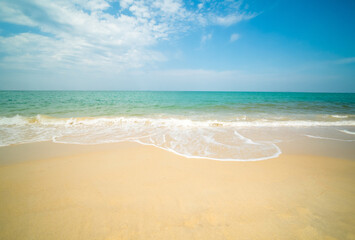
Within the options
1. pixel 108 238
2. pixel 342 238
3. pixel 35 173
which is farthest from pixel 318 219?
pixel 35 173

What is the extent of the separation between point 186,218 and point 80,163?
3.37 m

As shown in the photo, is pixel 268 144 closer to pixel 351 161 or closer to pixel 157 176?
pixel 351 161

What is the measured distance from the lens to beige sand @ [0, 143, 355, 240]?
1934mm

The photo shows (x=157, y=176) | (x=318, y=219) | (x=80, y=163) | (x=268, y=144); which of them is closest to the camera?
(x=318, y=219)

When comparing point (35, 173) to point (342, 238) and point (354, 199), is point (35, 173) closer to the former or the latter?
point (342, 238)

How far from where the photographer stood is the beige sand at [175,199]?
193 centimetres

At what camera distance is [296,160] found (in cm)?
409

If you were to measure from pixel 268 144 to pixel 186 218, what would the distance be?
4.74 meters

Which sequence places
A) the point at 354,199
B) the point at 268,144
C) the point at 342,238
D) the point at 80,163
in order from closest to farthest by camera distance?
the point at 342,238
the point at 354,199
the point at 80,163
the point at 268,144

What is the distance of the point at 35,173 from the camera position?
3373 millimetres

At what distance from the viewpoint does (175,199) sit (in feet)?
8.20

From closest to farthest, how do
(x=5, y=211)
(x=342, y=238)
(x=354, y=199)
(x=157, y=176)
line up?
(x=342, y=238)
(x=5, y=211)
(x=354, y=199)
(x=157, y=176)

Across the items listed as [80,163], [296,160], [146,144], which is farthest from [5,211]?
[296,160]

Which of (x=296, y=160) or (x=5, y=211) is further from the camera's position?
(x=296, y=160)
